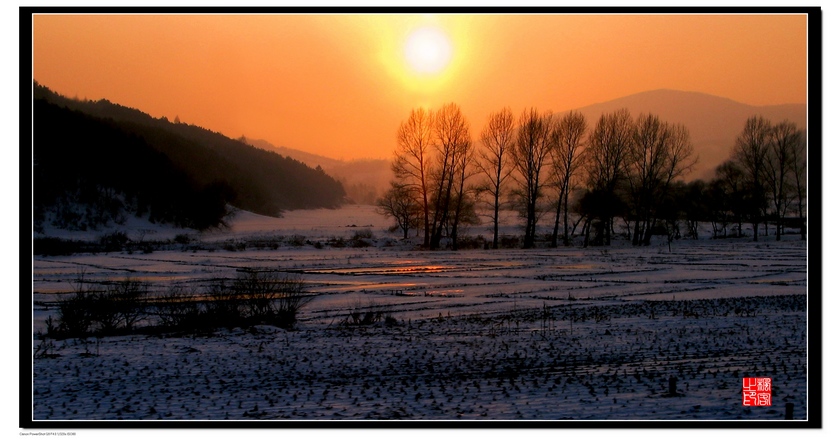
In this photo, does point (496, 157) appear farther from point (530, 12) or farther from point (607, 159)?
point (530, 12)

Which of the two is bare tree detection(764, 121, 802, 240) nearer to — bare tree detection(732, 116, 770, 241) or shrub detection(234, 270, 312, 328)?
bare tree detection(732, 116, 770, 241)

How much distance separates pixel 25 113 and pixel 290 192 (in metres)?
63.1

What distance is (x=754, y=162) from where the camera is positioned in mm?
48656

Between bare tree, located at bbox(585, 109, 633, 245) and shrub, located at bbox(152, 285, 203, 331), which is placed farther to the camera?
bare tree, located at bbox(585, 109, 633, 245)

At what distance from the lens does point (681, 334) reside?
12.7 meters

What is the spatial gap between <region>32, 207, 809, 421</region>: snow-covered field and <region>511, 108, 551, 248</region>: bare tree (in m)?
28.8

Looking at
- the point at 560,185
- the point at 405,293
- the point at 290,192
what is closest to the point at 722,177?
the point at 560,185

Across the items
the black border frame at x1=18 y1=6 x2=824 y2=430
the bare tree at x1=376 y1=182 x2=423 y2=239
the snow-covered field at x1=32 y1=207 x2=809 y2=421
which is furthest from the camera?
the bare tree at x1=376 y1=182 x2=423 y2=239

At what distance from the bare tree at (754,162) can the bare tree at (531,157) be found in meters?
13.8

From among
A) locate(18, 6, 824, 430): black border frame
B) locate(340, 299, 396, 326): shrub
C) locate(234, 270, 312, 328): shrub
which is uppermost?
locate(18, 6, 824, 430): black border frame

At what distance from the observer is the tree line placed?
160ft

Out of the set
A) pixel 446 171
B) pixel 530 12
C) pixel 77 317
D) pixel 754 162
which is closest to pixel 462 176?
pixel 446 171

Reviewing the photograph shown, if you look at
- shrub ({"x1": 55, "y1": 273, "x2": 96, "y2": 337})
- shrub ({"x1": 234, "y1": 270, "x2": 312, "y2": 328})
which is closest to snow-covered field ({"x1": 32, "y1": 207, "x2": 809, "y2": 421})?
shrub ({"x1": 234, "y1": 270, "x2": 312, "y2": 328})
